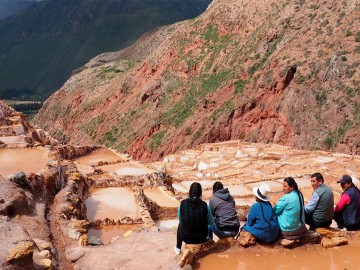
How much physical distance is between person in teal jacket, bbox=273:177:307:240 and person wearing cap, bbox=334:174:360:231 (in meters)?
1.18

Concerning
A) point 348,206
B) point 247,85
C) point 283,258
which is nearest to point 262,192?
point 283,258

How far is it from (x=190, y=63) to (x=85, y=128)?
62.4 feet

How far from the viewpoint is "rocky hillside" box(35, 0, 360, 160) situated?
29.5m

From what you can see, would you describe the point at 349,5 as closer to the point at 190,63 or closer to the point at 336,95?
the point at 336,95

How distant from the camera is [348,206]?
8.45m

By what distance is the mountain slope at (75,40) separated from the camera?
156 meters

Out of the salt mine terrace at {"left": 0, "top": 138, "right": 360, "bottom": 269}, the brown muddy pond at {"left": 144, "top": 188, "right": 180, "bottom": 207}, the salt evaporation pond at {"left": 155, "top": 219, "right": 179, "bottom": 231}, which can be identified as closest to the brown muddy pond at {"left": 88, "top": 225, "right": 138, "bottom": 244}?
the salt mine terrace at {"left": 0, "top": 138, "right": 360, "bottom": 269}

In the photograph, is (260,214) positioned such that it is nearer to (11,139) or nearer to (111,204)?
(111,204)

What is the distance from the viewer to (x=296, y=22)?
3606 centimetres

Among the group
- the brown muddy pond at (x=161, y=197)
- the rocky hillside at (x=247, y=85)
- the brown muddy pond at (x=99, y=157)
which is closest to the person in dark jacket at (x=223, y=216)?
the brown muddy pond at (x=161, y=197)

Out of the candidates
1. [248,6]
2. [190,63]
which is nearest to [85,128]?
[190,63]

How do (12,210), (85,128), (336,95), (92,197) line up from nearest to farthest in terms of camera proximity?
(12,210) → (92,197) → (336,95) → (85,128)

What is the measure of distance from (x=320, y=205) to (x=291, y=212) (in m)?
0.87

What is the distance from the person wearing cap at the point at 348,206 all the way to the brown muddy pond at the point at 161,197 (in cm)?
553
